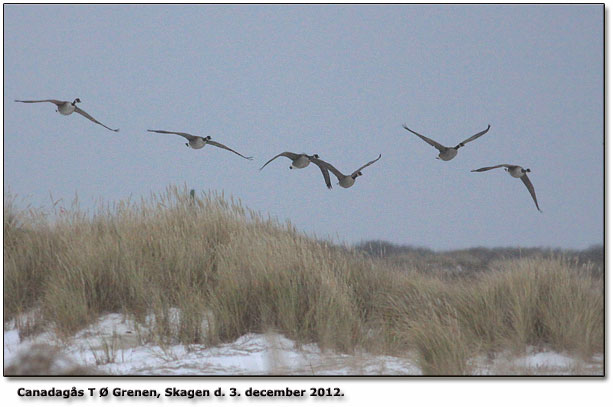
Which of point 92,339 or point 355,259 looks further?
point 355,259

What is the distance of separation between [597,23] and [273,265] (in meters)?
3.12

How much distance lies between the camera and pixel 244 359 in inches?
179

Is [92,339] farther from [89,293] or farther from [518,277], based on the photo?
[518,277]

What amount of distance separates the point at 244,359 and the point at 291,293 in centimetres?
69

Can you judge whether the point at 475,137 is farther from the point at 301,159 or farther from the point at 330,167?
the point at 301,159

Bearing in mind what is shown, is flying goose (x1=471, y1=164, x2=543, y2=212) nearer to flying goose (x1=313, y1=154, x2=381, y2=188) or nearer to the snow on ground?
flying goose (x1=313, y1=154, x2=381, y2=188)

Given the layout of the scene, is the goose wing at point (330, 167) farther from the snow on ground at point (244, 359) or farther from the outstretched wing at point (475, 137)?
the snow on ground at point (244, 359)

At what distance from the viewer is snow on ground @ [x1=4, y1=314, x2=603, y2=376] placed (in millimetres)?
4309

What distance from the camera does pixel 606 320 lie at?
4180 millimetres

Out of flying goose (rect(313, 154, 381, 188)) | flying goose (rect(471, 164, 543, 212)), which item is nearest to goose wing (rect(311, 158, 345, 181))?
flying goose (rect(313, 154, 381, 188))

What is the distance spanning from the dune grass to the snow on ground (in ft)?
0.30

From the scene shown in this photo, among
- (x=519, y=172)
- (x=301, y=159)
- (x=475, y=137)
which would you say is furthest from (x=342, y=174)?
(x=519, y=172)

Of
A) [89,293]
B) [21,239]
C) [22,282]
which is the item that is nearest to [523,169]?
[89,293]

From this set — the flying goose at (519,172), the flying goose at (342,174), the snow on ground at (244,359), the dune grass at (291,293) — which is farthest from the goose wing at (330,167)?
the snow on ground at (244,359)
